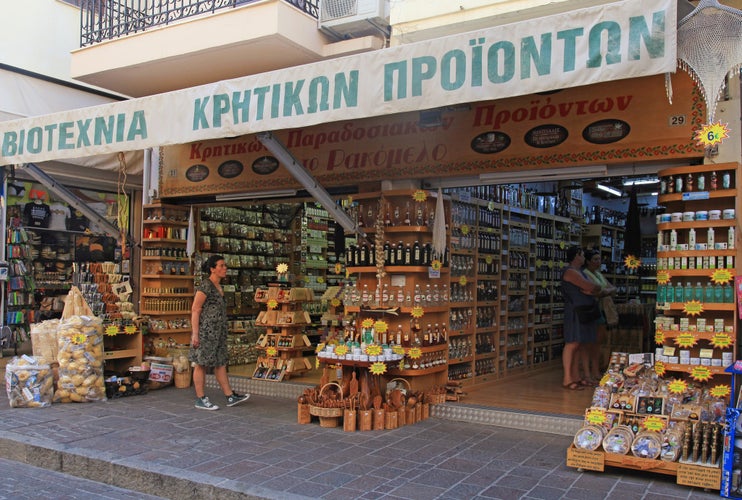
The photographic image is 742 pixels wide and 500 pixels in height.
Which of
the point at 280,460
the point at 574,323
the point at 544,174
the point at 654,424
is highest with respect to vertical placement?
the point at 544,174

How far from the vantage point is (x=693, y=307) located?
5465 millimetres

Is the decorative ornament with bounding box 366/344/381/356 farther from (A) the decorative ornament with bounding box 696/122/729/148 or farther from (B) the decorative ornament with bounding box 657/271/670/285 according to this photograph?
(A) the decorative ornament with bounding box 696/122/729/148

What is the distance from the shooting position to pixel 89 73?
952 centimetres

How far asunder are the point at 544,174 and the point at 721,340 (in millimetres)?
2372

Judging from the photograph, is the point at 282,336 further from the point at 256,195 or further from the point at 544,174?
the point at 544,174

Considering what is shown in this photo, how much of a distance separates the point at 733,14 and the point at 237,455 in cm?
534

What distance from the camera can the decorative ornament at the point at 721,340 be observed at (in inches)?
210

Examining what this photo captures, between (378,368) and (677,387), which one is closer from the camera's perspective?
(677,387)

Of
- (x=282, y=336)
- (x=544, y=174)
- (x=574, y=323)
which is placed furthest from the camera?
(x=282, y=336)

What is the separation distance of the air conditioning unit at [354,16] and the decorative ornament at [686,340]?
534 cm

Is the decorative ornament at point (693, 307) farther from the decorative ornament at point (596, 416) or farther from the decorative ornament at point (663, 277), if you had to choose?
the decorative ornament at point (596, 416)

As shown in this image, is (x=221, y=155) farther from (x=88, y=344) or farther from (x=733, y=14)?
(x=733, y=14)

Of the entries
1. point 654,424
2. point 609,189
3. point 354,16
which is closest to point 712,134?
point 654,424

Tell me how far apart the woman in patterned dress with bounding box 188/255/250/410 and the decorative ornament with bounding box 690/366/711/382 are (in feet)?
16.2
